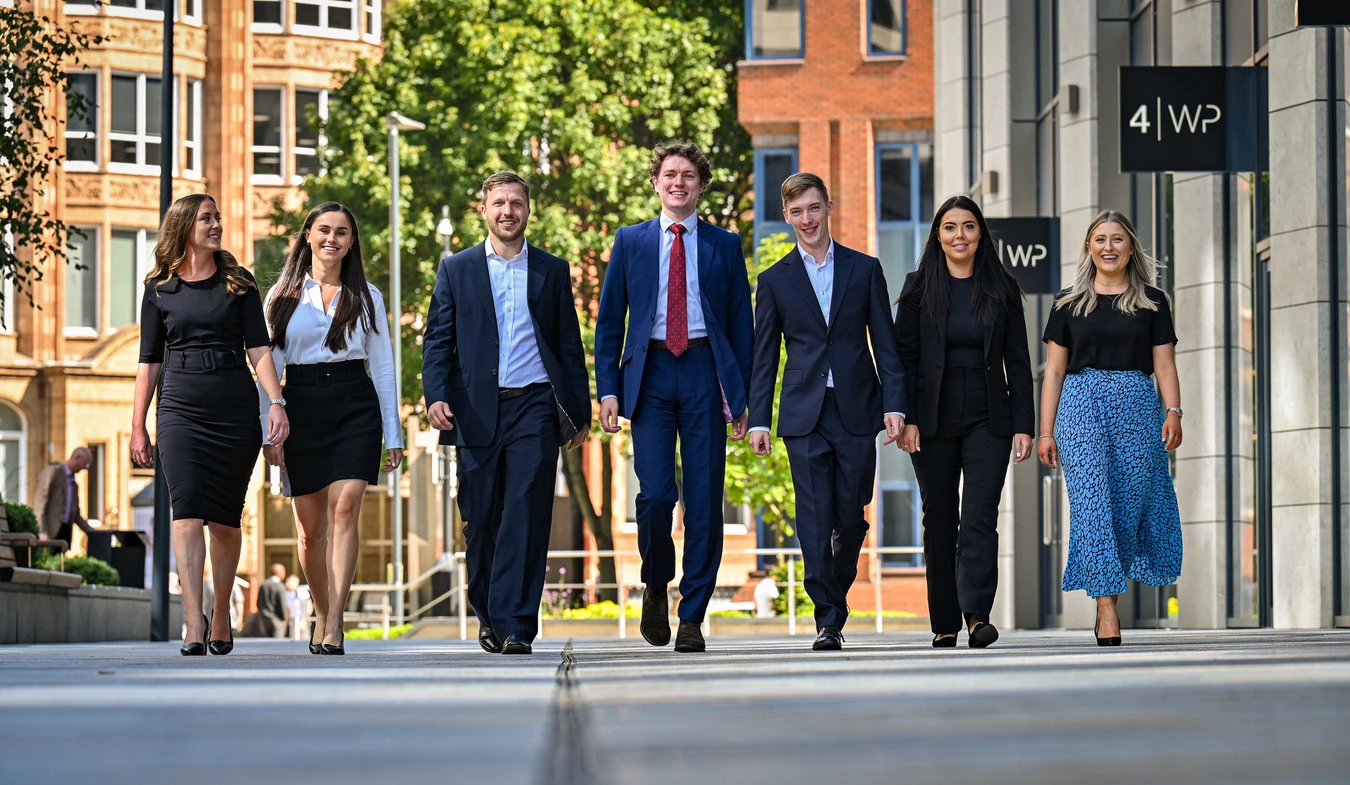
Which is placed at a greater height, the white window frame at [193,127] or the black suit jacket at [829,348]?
the white window frame at [193,127]

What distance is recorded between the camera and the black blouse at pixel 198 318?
33.8ft

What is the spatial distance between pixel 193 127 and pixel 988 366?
50.3 m

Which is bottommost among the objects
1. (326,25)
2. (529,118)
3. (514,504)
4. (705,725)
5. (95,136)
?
(705,725)

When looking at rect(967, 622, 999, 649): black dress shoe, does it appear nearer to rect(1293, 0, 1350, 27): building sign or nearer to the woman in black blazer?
the woman in black blazer

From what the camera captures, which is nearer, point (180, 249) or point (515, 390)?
point (515, 390)

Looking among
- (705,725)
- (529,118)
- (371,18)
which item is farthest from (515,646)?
(371,18)

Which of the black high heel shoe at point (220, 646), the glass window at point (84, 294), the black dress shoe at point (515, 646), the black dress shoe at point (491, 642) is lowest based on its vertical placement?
the black high heel shoe at point (220, 646)

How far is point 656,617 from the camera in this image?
986 cm

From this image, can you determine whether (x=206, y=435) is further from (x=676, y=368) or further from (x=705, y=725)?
(x=705, y=725)

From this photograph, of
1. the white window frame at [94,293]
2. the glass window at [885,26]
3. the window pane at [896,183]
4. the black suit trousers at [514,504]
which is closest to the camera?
the black suit trousers at [514,504]

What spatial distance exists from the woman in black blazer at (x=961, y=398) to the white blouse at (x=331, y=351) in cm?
238

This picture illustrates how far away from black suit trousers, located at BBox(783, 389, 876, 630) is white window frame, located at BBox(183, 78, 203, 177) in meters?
49.9

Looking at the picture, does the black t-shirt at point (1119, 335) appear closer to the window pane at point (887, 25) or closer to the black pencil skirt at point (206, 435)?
the black pencil skirt at point (206, 435)

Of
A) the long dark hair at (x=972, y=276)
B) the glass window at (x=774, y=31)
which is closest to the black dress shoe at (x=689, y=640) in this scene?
the long dark hair at (x=972, y=276)
